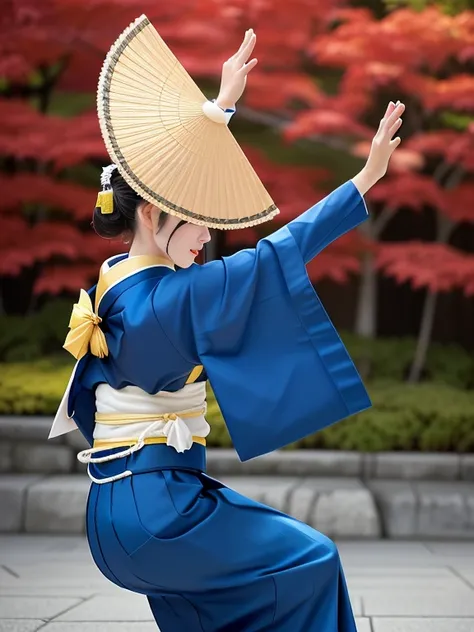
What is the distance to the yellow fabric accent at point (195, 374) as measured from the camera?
247 cm

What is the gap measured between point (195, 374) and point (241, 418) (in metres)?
0.24

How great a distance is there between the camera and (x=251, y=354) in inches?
92.4

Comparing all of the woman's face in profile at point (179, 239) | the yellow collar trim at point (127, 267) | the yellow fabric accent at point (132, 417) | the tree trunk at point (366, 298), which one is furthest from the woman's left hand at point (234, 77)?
the tree trunk at point (366, 298)

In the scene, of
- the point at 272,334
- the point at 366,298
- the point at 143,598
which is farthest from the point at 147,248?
the point at 366,298

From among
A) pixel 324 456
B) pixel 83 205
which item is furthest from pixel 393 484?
pixel 83 205

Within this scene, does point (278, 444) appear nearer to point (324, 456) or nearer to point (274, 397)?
point (274, 397)

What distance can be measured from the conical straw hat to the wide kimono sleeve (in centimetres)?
13

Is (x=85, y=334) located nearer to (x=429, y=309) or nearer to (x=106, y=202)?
(x=106, y=202)

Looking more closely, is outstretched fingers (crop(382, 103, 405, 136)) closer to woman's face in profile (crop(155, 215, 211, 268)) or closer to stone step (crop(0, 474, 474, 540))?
woman's face in profile (crop(155, 215, 211, 268))

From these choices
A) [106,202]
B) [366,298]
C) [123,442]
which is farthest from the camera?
[366,298]

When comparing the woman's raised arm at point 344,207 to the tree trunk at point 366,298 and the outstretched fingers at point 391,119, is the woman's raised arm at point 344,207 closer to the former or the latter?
the outstretched fingers at point 391,119

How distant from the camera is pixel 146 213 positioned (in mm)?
2482

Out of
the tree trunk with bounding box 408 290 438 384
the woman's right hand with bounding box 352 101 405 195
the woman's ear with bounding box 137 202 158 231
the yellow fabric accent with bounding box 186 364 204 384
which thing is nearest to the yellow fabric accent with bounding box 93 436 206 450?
the yellow fabric accent with bounding box 186 364 204 384

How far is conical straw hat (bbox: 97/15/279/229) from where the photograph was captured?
7.63 feet
